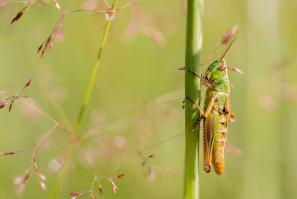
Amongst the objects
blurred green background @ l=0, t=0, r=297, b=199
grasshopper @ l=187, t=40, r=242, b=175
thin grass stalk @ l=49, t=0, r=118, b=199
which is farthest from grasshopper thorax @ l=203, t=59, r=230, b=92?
thin grass stalk @ l=49, t=0, r=118, b=199

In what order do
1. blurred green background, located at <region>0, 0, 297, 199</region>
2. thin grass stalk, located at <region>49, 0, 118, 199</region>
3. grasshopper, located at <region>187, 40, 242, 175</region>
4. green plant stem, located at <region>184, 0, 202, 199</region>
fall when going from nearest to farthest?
green plant stem, located at <region>184, 0, 202, 199</region>
thin grass stalk, located at <region>49, 0, 118, 199</region>
grasshopper, located at <region>187, 40, 242, 175</region>
blurred green background, located at <region>0, 0, 297, 199</region>

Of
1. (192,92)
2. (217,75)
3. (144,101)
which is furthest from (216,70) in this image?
(144,101)

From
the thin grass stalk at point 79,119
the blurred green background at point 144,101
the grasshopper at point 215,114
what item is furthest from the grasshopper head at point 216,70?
the thin grass stalk at point 79,119

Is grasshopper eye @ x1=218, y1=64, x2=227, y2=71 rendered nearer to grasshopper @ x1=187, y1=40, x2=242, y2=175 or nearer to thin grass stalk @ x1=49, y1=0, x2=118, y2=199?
grasshopper @ x1=187, y1=40, x2=242, y2=175

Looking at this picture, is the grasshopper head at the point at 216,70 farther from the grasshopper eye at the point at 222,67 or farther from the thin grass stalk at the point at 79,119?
the thin grass stalk at the point at 79,119

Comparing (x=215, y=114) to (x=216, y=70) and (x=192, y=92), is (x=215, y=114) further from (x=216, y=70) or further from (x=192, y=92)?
(x=192, y=92)

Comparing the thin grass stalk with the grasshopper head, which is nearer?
the thin grass stalk
